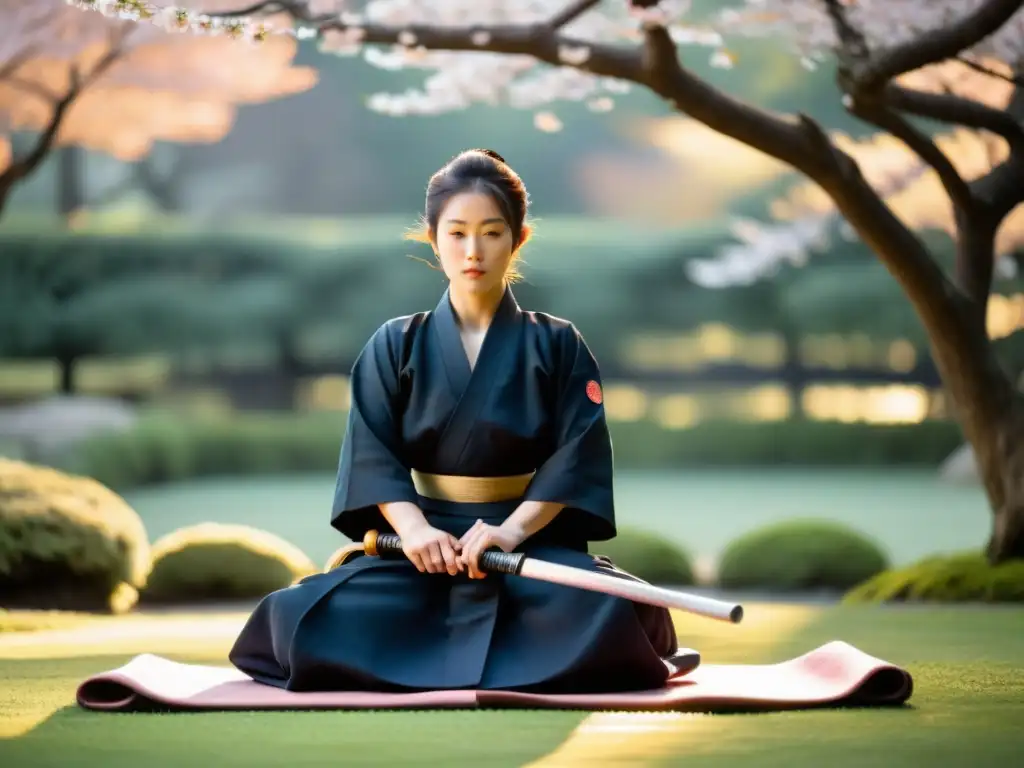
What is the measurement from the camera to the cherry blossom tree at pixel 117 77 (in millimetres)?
6953

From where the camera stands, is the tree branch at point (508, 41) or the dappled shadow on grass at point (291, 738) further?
the tree branch at point (508, 41)

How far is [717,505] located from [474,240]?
7.40 metres

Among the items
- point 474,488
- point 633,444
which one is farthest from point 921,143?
point 633,444

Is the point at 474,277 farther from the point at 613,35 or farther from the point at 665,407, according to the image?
the point at 665,407

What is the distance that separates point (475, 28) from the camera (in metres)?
4.79

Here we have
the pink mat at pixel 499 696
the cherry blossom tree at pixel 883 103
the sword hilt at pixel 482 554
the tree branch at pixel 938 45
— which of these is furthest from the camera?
the cherry blossom tree at pixel 883 103

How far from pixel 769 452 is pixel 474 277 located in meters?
8.57

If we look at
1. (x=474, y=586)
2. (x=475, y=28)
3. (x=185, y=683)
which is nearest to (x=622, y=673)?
(x=474, y=586)

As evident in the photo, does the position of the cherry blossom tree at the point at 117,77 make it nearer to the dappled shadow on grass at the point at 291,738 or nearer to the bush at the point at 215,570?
the bush at the point at 215,570

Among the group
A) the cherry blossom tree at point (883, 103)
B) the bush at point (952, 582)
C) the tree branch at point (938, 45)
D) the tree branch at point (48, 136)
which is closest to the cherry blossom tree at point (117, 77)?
the tree branch at point (48, 136)

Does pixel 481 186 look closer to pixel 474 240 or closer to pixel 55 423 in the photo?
pixel 474 240

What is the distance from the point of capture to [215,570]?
241 inches

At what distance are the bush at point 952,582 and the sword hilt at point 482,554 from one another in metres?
2.99

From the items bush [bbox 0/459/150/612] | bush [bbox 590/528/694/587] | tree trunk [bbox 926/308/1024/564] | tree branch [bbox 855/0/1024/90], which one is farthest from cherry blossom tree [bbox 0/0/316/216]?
tree trunk [bbox 926/308/1024/564]
